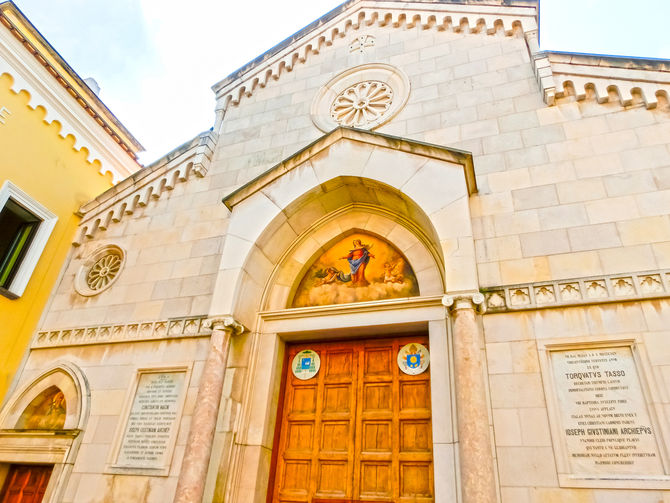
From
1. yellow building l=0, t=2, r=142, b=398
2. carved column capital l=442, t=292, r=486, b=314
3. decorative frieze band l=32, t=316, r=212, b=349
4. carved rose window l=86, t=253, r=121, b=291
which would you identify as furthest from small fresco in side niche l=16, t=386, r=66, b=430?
carved column capital l=442, t=292, r=486, b=314

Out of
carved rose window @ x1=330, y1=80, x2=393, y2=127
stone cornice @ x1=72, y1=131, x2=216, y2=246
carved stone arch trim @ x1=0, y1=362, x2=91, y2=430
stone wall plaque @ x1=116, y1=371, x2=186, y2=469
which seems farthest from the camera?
stone cornice @ x1=72, y1=131, x2=216, y2=246

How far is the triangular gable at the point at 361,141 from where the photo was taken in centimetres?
672

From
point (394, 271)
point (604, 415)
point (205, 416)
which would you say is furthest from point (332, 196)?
point (604, 415)

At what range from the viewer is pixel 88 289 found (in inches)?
357

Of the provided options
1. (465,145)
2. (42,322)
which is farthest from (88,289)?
(465,145)

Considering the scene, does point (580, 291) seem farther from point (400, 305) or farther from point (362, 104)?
point (362, 104)

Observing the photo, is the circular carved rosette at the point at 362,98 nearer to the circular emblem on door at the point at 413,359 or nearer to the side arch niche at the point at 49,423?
the circular emblem on door at the point at 413,359

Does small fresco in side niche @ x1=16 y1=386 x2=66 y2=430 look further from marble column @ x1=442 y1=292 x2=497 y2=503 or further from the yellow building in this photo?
marble column @ x1=442 y1=292 x2=497 y2=503

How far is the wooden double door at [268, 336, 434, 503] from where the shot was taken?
5.94m

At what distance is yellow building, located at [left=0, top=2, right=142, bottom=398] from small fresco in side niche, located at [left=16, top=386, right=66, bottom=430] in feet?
2.55

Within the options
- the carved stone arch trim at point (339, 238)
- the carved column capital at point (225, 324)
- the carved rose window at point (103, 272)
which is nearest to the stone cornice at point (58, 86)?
the carved rose window at point (103, 272)

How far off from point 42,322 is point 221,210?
170 inches

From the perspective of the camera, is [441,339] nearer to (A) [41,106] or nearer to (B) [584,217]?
(B) [584,217]

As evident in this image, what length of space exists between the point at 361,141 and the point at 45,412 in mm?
7452
